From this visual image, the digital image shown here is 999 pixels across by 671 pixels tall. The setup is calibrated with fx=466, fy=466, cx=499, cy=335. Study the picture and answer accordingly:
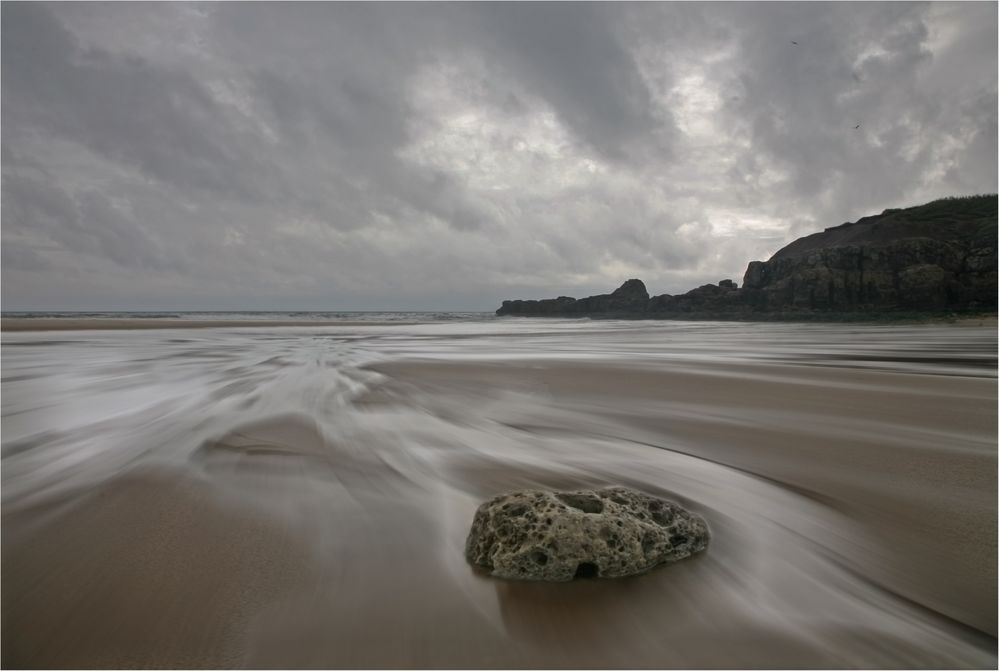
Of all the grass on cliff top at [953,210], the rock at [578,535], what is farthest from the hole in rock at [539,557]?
the grass on cliff top at [953,210]

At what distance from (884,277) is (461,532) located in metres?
61.8

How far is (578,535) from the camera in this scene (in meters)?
2.23

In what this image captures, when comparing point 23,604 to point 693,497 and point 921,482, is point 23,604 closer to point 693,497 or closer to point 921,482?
point 693,497

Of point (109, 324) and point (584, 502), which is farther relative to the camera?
point (109, 324)

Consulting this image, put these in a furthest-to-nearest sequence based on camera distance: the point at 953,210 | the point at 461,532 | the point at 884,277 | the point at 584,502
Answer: the point at 953,210, the point at 884,277, the point at 461,532, the point at 584,502

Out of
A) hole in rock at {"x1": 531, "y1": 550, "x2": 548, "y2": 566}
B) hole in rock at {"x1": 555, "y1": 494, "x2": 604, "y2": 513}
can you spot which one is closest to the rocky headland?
hole in rock at {"x1": 555, "y1": 494, "x2": 604, "y2": 513}

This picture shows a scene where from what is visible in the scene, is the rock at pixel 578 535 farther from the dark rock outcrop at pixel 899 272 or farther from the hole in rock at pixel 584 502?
the dark rock outcrop at pixel 899 272

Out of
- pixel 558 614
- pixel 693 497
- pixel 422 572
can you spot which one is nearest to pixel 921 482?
pixel 693 497

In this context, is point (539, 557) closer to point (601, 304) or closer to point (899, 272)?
point (899, 272)

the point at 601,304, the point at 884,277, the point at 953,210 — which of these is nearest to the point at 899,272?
the point at 884,277

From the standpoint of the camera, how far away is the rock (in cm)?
219

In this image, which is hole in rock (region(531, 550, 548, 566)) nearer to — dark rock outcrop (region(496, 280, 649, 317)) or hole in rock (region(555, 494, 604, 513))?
hole in rock (region(555, 494, 604, 513))

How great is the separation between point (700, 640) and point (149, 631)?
2.16 m

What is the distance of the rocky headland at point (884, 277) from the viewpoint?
4444 cm
